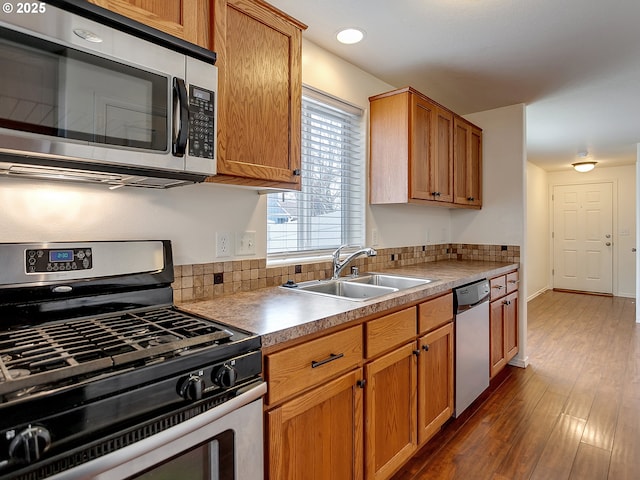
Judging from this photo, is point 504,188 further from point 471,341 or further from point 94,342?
point 94,342

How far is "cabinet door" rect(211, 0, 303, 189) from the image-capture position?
1.39 meters

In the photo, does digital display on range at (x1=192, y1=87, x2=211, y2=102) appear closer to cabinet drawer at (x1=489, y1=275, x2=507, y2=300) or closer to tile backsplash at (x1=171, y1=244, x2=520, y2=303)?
tile backsplash at (x1=171, y1=244, x2=520, y2=303)

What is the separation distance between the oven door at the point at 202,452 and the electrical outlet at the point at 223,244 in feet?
2.61

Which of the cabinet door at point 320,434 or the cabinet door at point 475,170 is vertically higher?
the cabinet door at point 475,170

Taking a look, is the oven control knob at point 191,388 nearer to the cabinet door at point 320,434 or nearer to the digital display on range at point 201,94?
the cabinet door at point 320,434

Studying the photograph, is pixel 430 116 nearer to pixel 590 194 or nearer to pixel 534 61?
pixel 534 61

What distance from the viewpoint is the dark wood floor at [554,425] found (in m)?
1.86

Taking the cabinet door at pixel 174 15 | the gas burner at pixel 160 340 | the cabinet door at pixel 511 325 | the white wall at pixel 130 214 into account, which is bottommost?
the cabinet door at pixel 511 325

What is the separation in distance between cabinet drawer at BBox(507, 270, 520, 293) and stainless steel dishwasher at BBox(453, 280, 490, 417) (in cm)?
61

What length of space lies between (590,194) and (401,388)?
262 inches

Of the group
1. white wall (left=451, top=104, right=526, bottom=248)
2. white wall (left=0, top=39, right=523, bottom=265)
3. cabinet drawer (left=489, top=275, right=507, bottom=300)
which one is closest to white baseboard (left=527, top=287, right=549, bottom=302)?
white wall (left=451, top=104, right=526, bottom=248)

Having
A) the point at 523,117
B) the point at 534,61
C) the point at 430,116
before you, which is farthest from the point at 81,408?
the point at 523,117

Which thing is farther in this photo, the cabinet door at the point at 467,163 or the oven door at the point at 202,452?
the cabinet door at the point at 467,163

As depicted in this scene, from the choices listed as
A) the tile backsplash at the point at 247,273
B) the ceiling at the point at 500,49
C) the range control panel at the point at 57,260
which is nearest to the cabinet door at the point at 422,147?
the ceiling at the point at 500,49
